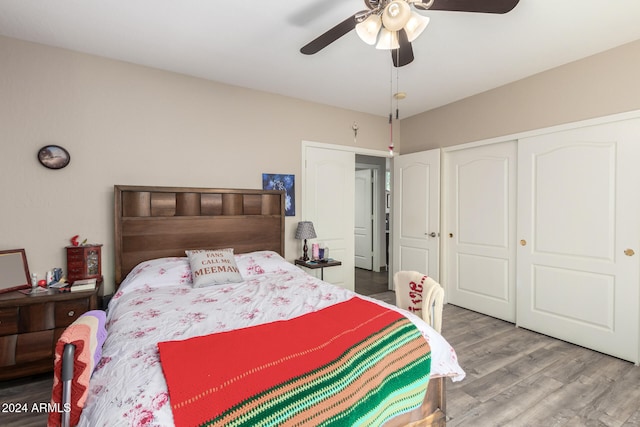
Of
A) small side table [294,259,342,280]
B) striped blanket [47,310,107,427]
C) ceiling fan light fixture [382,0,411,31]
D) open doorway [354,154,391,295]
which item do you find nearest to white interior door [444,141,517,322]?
small side table [294,259,342,280]

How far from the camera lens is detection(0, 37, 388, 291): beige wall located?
2.42m

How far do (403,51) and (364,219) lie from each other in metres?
4.58

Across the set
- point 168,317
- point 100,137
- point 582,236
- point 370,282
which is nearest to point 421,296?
point 168,317

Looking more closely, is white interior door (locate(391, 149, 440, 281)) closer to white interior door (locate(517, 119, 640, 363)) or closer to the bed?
white interior door (locate(517, 119, 640, 363))

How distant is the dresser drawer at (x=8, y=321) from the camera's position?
2070mm

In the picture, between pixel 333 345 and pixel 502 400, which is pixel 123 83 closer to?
pixel 333 345

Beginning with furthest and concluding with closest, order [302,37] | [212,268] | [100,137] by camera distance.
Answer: [100,137] < [212,268] < [302,37]

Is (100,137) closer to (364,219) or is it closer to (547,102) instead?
(547,102)

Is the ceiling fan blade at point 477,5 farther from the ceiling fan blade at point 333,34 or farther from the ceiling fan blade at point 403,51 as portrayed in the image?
the ceiling fan blade at point 333,34

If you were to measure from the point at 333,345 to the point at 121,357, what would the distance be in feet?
2.93

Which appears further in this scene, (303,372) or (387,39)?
(387,39)

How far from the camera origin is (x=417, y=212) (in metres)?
4.26

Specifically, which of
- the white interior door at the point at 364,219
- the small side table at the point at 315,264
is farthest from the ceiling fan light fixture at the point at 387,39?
the white interior door at the point at 364,219

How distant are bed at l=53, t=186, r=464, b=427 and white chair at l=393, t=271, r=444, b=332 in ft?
0.52
